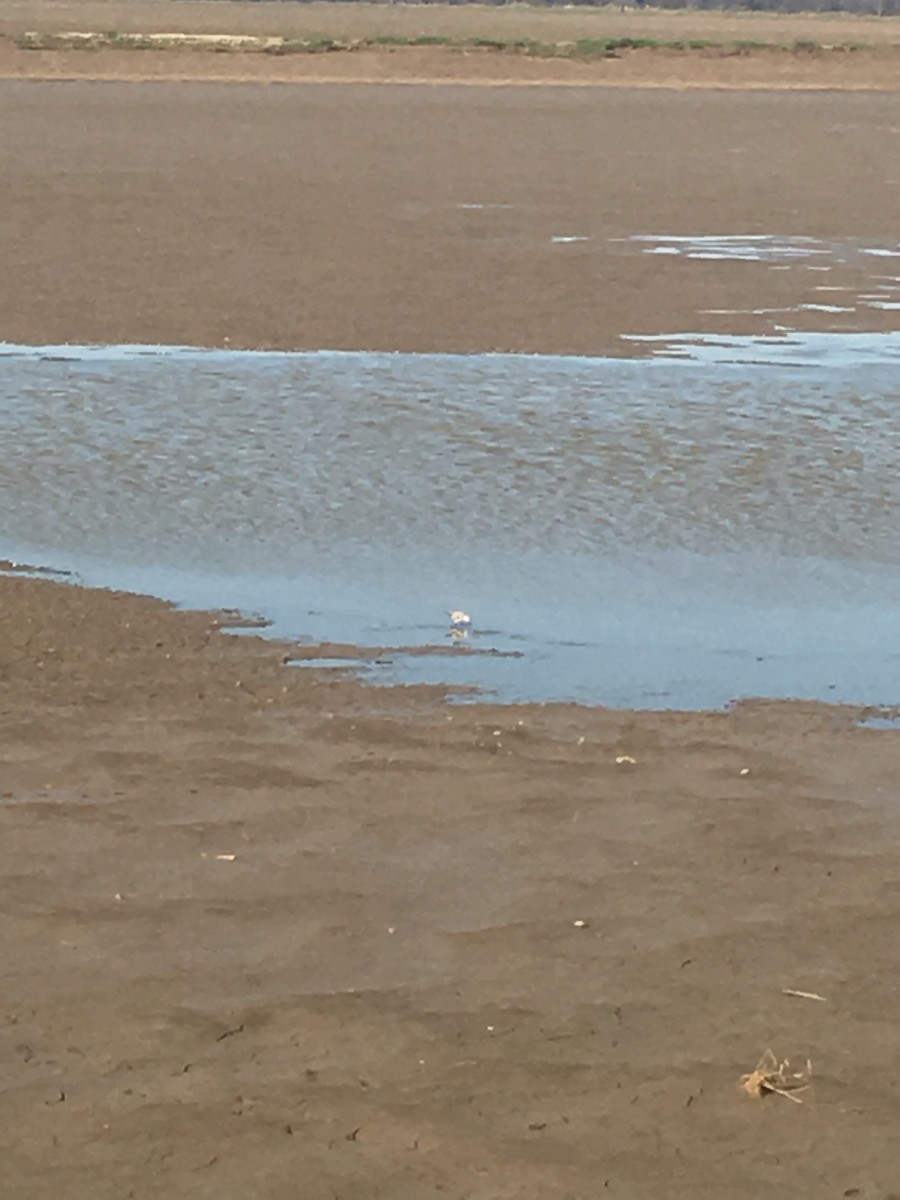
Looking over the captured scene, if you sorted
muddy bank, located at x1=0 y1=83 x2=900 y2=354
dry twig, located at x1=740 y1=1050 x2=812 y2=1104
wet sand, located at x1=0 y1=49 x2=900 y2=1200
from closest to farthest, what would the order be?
wet sand, located at x1=0 y1=49 x2=900 y2=1200, dry twig, located at x1=740 y1=1050 x2=812 y2=1104, muddy bank, located at x1=0 y1=83 x2=900 y2=354

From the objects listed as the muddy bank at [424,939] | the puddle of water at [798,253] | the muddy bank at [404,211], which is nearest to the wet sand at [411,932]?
the muddy bank at [424,939]

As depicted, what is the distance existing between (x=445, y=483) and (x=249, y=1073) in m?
5.42

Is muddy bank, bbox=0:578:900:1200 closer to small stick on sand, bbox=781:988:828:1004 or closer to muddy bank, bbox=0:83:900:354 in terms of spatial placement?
small stick on sand, bbox=781:988:828:1004

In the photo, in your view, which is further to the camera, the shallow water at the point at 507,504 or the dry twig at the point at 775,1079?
the shallow water at the point at 507,504

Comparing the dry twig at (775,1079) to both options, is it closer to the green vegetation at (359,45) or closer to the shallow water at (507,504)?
the shallow water at (507,504)

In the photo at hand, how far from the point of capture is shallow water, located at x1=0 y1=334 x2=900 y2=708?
7.25 m

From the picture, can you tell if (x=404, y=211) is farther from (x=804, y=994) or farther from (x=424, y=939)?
(x=804, y=994)

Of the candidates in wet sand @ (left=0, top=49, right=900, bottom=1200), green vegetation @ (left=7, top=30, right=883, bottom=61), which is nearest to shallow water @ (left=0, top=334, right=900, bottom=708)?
wet sand @ (left=0, top=49, right=900, bottom=1200)

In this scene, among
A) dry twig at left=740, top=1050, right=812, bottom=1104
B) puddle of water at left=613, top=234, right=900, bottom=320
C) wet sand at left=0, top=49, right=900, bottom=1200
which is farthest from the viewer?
puddle of water at left=613, top=234, right=900, bottom=320

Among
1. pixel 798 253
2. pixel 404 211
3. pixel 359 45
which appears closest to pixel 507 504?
pixel 798 253

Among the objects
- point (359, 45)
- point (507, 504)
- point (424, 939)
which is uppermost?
point (424, 939)

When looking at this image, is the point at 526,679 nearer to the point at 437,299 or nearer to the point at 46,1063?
the point at 46,1063

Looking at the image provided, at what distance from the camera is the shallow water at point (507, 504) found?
285 inches

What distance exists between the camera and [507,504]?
30.0 ft
